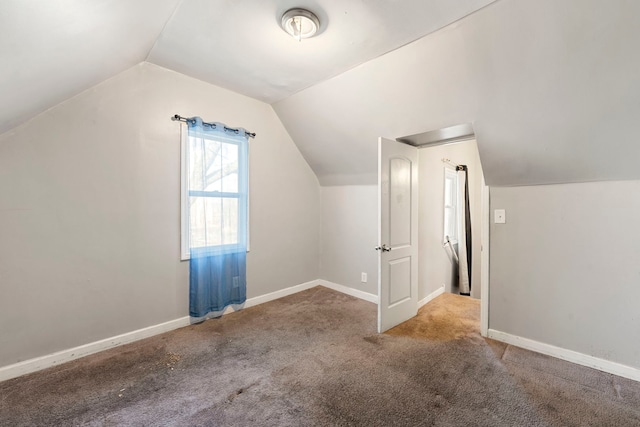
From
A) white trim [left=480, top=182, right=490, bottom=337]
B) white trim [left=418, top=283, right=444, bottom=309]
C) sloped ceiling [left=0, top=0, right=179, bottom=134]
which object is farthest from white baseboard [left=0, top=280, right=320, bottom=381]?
white trim [left=480, top=182, right=490, bottom=337]

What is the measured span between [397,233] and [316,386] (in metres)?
1.59

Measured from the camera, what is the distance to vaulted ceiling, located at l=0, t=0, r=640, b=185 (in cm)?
147

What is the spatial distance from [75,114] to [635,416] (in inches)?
171

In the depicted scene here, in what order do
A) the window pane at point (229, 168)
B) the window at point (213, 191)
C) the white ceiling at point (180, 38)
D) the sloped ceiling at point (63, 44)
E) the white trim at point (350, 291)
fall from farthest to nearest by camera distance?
the white trim at point (350, 291)
the window pane at point (229, 168)
the window at point (213, 191)
the white ceiling at point (180, 38)
the sloped ceiling at point (63, 44)

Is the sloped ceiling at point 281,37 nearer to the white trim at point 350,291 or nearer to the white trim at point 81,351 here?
the white trim at point 81,351

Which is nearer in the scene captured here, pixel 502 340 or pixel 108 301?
A: pixel 108 301

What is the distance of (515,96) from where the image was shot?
6.46 ft

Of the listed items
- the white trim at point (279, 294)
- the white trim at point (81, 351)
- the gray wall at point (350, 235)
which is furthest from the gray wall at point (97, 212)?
the gray wall at point (350, 235)

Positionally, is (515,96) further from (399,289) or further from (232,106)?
(232,106)

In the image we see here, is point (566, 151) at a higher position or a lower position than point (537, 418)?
higher

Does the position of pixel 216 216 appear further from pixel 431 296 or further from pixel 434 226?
pixel 431 296

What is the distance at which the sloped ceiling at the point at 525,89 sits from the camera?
157cm

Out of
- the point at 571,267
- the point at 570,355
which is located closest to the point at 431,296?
the point at 570,355

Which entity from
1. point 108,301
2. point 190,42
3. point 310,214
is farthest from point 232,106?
point 108,301
